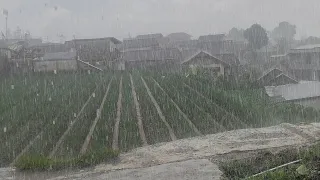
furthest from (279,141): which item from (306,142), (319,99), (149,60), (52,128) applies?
(149,60)

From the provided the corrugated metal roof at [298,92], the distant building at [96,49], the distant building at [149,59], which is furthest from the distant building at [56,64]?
the corrugated metal roof at [298,92]

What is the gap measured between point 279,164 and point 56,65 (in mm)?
30034

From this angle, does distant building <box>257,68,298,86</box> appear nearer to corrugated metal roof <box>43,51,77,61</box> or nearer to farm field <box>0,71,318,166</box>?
farm field <box>0,71,318,166</box>

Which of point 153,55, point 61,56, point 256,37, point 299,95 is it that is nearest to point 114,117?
point 299,95

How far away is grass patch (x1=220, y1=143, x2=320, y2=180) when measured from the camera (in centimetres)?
525

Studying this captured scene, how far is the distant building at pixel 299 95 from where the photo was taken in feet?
60.6

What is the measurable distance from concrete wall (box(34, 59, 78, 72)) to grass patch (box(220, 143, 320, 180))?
28.9 meters

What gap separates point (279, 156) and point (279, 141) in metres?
1.59

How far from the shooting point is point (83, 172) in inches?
277

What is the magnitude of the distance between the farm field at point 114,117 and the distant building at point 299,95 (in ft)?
3.17

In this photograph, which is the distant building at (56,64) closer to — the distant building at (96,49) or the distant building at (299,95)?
the distant building at (96,49)

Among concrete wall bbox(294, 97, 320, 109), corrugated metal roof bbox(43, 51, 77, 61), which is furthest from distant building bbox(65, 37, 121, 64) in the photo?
concrete wall bbox(294, 97, 320, 109)

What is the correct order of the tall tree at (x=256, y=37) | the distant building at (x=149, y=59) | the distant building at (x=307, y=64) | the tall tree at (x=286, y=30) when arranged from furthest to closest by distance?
the tall tree at (x=286, y=30), the tall tree at (x=256, y=37), the distant building at (x=149, y=59), the distant building at (x=307, y=64)

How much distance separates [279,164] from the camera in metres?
6.64
